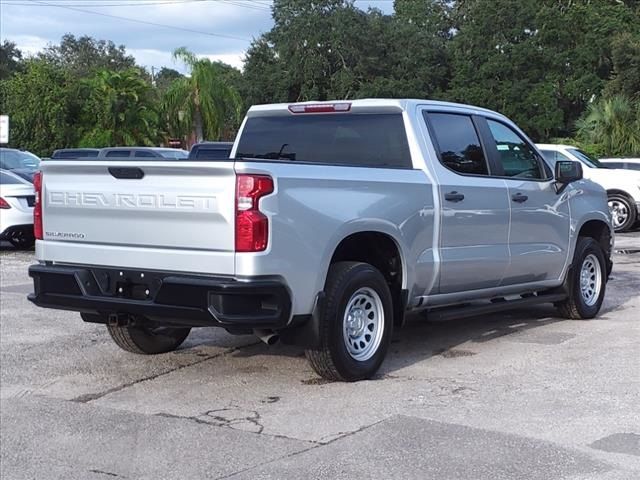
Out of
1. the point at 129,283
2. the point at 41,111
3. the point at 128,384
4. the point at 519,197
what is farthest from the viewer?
the point at 41,111

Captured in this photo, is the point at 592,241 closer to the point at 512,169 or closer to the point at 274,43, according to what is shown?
the point at 512,169

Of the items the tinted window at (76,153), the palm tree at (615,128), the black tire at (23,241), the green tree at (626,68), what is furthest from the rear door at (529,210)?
the green tree at (626,68)

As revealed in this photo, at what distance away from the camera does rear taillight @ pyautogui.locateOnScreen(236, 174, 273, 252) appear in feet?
19.2

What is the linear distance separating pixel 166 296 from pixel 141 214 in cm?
60

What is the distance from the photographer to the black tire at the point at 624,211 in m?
19.7

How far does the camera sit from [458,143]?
7980mm

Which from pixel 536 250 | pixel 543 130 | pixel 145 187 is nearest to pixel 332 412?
pixel 145 187

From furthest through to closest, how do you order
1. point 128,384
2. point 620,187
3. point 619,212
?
point 619,212, point 620,187, point 128,384

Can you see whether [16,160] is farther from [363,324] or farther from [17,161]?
[363,324]

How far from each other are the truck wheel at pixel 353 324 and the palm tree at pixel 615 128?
95.8 ft

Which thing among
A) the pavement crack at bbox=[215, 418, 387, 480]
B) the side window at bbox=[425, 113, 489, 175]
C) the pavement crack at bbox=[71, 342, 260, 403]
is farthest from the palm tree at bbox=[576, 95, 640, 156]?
the pavement crack at bbox=[215, 418, 387, 480]

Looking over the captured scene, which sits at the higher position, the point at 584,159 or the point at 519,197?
the point at 584,159

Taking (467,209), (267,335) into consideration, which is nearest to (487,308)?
(467,209)

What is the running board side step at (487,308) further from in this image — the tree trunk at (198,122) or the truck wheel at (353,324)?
the tree trunk at (198,122)
